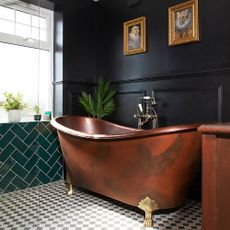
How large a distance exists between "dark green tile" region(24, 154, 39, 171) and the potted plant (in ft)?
1.34

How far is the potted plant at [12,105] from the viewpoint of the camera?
2242 millimetres

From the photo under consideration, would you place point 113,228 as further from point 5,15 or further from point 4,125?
point 5,15

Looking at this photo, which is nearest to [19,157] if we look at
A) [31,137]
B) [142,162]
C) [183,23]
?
[31,137]

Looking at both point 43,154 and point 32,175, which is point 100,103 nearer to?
point 43,154

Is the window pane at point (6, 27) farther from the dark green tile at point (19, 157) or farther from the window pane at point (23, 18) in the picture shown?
the dark green tile at point (19, 157)

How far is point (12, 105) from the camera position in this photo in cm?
225

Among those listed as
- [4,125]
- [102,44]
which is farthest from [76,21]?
[4,125]

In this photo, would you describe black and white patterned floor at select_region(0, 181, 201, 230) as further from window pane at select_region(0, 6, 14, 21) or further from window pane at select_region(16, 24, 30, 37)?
window pane at select_region(0, 6, 14, 21)

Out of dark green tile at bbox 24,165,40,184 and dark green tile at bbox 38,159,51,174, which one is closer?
dark green tile at bbox 24,165,40,184

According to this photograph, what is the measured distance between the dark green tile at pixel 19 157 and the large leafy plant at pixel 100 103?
84 centimetres

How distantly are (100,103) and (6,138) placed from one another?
103 centimetres

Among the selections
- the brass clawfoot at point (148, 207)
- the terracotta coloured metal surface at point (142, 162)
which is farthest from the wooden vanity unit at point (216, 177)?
the brass clawfoot at point (148, 207)

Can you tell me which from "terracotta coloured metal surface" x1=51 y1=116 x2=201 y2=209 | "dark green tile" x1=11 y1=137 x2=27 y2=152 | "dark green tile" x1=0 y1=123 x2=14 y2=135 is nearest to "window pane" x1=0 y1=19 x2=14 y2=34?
"dark green tile" x1=0 y1=123 x2=14 y2=135

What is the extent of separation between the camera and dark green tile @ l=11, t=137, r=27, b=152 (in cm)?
223
